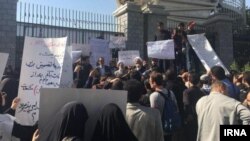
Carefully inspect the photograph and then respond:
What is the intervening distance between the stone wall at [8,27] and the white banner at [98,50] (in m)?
2.66

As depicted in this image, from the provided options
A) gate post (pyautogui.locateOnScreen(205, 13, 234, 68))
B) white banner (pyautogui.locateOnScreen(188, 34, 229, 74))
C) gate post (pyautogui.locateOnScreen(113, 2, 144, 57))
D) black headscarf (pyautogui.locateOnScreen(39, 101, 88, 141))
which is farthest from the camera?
gate post (pyautogui.locateOnScreen(205, 13, 234, 68))

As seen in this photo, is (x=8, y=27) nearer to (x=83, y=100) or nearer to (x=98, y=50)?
(x=98, y=50)

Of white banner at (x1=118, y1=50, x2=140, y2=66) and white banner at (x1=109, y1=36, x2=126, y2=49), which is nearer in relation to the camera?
white banner at (x1=118, y1=50, x2=140, y2=66)

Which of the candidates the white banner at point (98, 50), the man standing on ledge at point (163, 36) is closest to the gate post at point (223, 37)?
the man standing on ledge at point (163, 36)

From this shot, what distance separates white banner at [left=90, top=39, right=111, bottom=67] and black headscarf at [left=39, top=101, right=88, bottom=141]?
921 cm

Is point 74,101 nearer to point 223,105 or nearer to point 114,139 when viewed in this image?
point 114,139

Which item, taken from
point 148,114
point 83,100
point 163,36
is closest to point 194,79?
point 148,114

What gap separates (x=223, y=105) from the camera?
5.71 m

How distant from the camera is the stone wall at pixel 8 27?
48.5 ft

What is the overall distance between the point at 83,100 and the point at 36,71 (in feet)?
5.45

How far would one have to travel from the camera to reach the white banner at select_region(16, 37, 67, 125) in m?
5.88

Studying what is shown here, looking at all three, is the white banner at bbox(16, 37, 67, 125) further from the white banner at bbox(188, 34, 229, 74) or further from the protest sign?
the white banner at bbox(188, 34, 229, 74)

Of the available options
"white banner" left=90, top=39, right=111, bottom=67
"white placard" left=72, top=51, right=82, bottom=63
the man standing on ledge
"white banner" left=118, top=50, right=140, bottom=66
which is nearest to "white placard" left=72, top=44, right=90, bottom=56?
"white banner" left=90, top=39, right=111, bottom=67

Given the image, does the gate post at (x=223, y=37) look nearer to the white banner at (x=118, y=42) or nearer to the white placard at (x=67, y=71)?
the white banner at (x=118, y=42)
